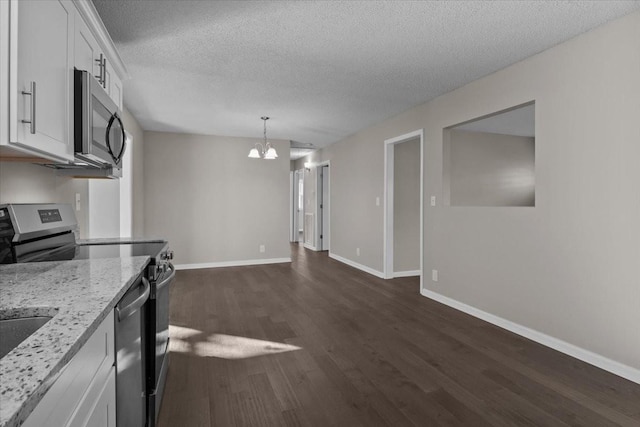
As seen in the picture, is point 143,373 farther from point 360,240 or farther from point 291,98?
point 360,240

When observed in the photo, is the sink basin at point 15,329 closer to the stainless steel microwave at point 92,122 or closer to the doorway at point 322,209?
the stainless steel microwave at point 92,122

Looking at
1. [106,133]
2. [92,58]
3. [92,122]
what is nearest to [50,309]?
[92,122]

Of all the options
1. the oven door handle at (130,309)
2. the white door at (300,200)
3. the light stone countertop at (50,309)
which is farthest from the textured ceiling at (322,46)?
the white door at (300,200)

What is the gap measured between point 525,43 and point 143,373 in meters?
3.35

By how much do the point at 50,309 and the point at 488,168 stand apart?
5634 mm

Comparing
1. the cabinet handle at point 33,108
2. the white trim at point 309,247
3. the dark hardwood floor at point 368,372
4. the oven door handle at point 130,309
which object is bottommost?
the dark hardwood floor at point 368,372

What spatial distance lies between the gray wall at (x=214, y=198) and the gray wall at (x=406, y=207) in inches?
86.6

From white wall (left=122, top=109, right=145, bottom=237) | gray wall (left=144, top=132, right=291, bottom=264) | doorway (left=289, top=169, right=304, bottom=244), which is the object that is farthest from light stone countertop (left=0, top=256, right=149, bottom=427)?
doorway (left=289, top=169, right=304, bottom=244)

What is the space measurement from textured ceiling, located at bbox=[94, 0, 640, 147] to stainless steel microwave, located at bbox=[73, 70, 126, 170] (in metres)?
0.75

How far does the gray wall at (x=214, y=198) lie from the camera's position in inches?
229

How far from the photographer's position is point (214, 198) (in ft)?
20.1

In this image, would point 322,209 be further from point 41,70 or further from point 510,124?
point 41,70

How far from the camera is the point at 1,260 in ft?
4.78

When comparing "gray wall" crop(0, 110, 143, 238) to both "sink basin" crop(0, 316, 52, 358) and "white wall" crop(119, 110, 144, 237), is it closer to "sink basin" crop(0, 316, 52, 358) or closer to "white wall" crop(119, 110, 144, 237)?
"white wall" crop(119, 110, 144, 237)
